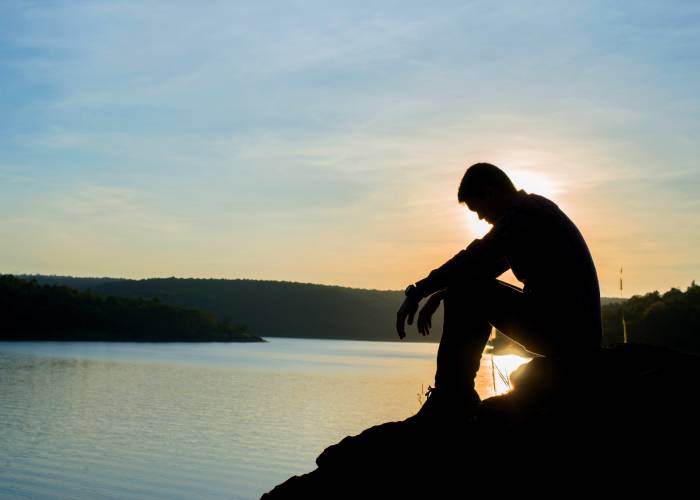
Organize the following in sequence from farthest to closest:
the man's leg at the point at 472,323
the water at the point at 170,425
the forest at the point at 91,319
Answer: the forest at the point at 91,319
the water at the point at 170,425
the man's leg at the point at 472,323

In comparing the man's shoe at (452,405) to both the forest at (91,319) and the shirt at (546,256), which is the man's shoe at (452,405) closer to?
the shirt at (546,256)

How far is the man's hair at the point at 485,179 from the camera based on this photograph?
5.38 metres

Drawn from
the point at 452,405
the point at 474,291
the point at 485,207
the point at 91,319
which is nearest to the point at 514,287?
the point at 474,291

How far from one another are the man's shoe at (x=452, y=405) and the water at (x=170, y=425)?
125 centimetres

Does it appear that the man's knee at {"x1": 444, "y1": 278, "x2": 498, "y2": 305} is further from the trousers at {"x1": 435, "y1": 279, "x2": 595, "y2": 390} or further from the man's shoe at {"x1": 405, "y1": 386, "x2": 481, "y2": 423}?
the man's shoe at {"x1": 405, "y1": 386, "x2": 481, "y2": 423}

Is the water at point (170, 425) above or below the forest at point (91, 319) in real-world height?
below

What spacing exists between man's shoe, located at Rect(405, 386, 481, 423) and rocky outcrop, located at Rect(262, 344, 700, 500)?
0.04 metres

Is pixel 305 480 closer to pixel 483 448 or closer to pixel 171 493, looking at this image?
pixel 483 448

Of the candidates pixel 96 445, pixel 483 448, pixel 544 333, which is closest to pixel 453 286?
pixel 544 333

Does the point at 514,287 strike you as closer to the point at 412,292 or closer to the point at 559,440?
the point at 412,292

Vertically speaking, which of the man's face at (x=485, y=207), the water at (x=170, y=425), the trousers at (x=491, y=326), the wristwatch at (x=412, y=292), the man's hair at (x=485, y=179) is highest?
the man's hair at (x=485, y=179)

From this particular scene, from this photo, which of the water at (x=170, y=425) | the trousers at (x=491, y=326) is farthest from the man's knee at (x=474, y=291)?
the water at (x=170, y=425)

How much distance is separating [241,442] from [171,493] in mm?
10892

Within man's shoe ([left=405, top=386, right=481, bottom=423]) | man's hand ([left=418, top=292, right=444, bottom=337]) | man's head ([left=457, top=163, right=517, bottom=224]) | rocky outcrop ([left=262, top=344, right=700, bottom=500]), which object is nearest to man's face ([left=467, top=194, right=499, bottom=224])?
man's head ([left=457, top=163, right=517, bottom=224])
